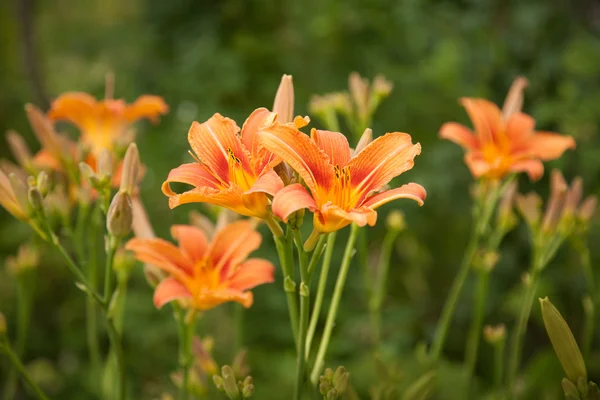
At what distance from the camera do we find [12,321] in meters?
1.46

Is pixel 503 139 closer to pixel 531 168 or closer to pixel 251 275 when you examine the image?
pixel 531 168

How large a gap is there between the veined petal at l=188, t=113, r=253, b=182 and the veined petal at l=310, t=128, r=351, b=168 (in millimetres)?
76

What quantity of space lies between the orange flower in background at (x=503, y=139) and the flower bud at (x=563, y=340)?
0.99ft

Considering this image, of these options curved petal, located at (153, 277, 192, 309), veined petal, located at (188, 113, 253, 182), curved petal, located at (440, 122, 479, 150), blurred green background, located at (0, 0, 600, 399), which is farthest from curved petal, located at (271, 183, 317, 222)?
blurred green background, located at (0, 0, 600, 399)

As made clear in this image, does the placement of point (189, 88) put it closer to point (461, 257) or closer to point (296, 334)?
point (461, 257)

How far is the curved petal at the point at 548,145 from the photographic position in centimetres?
81

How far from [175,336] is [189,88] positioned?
1.93 ft

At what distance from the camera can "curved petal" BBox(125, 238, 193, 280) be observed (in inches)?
25.4

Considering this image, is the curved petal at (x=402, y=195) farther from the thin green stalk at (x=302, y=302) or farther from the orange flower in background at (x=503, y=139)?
the orange flower in background at (x=503, y=139)

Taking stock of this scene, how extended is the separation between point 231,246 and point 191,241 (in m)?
0.05

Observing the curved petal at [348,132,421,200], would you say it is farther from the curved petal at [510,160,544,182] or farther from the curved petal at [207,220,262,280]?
the curved petal at [510,160,544,182]

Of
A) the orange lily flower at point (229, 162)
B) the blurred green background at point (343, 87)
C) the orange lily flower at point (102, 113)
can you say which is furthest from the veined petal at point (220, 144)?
the blurred green background at point (343, 87)

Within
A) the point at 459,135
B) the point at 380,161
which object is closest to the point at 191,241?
the point at 380,161

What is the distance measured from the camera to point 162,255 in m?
0.67
